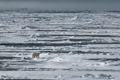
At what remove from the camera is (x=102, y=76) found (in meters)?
8.75

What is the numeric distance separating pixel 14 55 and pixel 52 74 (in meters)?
3.81

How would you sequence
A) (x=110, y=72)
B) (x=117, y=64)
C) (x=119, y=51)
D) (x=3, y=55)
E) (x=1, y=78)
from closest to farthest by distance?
(x=1, y=78) → (x=110, y=72) → (x=117, y=64) → (x=3, y=55) → (x=119, y=51)

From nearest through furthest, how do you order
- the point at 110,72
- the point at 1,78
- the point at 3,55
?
the point at 1,78 < the point at 110,72 < the point at 3,55

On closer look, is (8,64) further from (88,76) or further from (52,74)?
(88,76)

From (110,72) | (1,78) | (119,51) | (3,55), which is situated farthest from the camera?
(119,51)

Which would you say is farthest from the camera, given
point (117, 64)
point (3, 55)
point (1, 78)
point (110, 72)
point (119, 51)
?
point (119, 51)

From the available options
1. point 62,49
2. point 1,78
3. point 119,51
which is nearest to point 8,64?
point 1,78

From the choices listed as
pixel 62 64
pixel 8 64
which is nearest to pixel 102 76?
pixel 62 64

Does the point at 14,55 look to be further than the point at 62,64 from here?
Yes

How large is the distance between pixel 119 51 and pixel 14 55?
4.13 meters

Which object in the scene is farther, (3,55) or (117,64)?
(3,55)

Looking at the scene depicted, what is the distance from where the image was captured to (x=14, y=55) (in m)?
12.6

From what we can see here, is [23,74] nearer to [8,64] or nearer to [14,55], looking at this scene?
[8,64]

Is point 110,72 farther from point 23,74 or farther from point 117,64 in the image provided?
point 23,74
